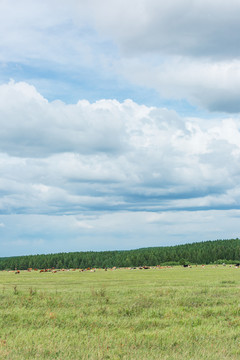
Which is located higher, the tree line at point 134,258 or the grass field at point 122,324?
the tree line at point 134,258

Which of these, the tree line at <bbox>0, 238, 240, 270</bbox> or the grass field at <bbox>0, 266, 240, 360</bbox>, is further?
the tree line at <bbox>0, 238, 240, 270</bbox>

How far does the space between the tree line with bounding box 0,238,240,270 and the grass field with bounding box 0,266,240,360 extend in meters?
74.6

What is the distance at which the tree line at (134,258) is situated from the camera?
103438 millimetres

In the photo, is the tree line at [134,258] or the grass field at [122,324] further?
the tree line at [134,258]

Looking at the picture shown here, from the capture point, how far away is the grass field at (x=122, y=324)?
12.7 metres

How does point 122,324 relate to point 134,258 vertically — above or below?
below

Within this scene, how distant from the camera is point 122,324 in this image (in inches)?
645

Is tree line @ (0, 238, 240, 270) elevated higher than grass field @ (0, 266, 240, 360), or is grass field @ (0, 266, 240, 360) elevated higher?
tree line @ (0, 238, 240, 270)

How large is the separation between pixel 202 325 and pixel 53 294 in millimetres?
8268

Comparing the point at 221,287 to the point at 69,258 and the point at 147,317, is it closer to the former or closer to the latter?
the point at 147,317

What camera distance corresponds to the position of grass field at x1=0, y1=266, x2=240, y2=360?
1266 centimetres

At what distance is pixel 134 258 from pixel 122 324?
9339cm

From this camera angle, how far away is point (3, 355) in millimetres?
11914

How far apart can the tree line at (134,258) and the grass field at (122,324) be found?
7464 cm
